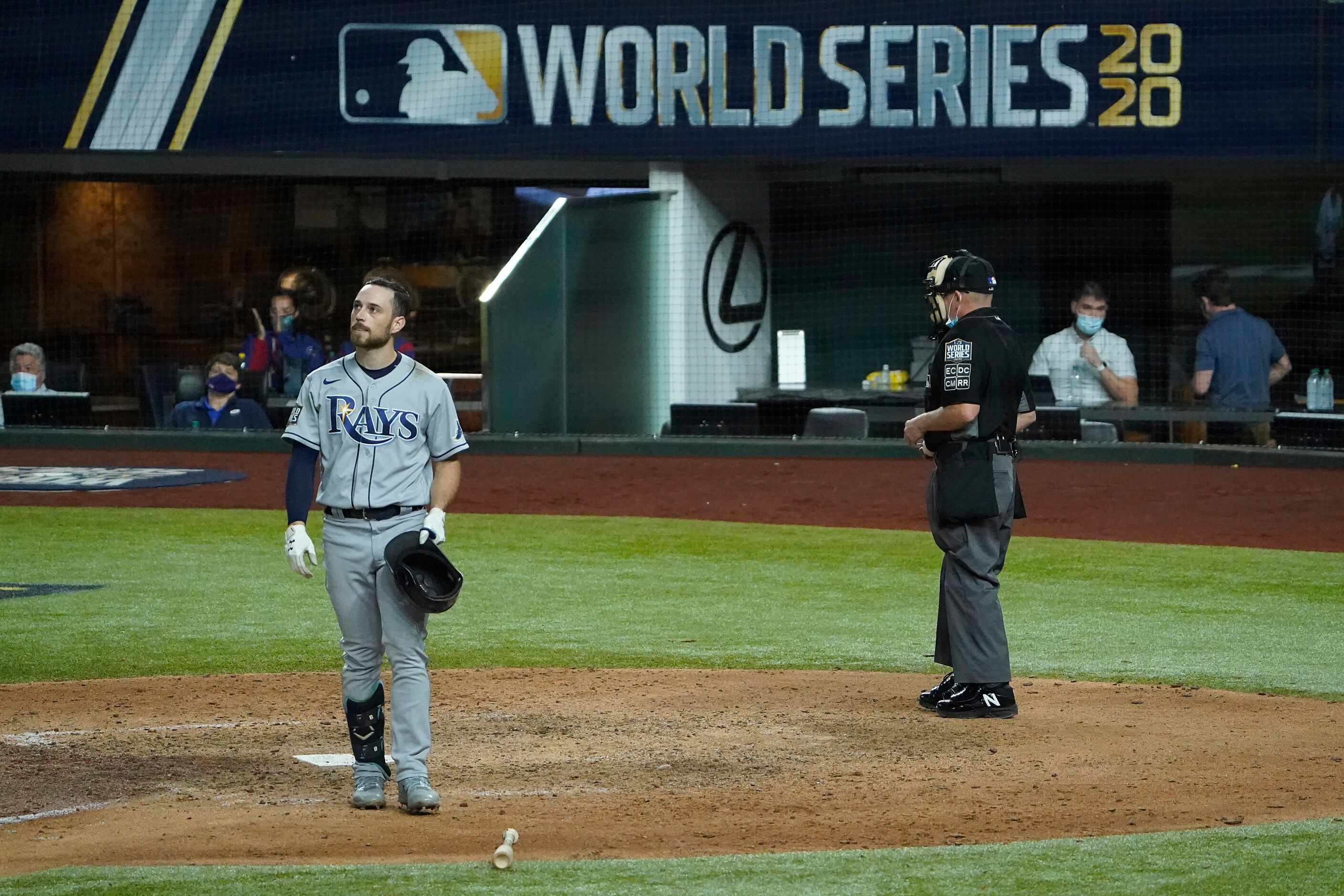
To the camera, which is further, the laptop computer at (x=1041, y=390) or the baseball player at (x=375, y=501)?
the laptop computer at (x=1041, y=390)

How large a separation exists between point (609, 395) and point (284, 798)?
533 inches

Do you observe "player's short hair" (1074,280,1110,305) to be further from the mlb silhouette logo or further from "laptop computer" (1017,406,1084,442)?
the mlb silhouette logo

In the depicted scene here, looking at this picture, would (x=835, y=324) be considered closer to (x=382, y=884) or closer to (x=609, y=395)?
(x=609, y=395)

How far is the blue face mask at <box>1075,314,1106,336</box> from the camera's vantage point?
17281 millimetres

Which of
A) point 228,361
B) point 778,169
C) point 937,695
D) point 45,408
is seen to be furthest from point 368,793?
point 778,169

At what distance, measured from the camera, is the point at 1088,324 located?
1733 centimetres

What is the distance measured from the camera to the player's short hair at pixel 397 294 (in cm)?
553

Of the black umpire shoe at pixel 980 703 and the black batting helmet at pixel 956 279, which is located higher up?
the black batting helmet at pixel 956 279

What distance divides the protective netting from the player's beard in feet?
40.3

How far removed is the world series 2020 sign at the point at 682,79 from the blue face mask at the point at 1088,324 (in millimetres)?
1914

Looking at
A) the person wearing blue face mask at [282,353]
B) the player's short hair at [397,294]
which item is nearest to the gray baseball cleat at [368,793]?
the player's short hair at [397,294]

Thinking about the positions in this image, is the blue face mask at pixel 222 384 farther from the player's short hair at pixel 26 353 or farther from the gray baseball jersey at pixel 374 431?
the gray baseball jersey at pixel 374 431

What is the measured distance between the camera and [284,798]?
18.3ft

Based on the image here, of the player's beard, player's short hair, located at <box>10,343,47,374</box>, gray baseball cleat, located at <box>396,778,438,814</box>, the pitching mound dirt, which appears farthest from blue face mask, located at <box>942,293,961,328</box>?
player's short hair, located at <box>10,343,47,374</box>
